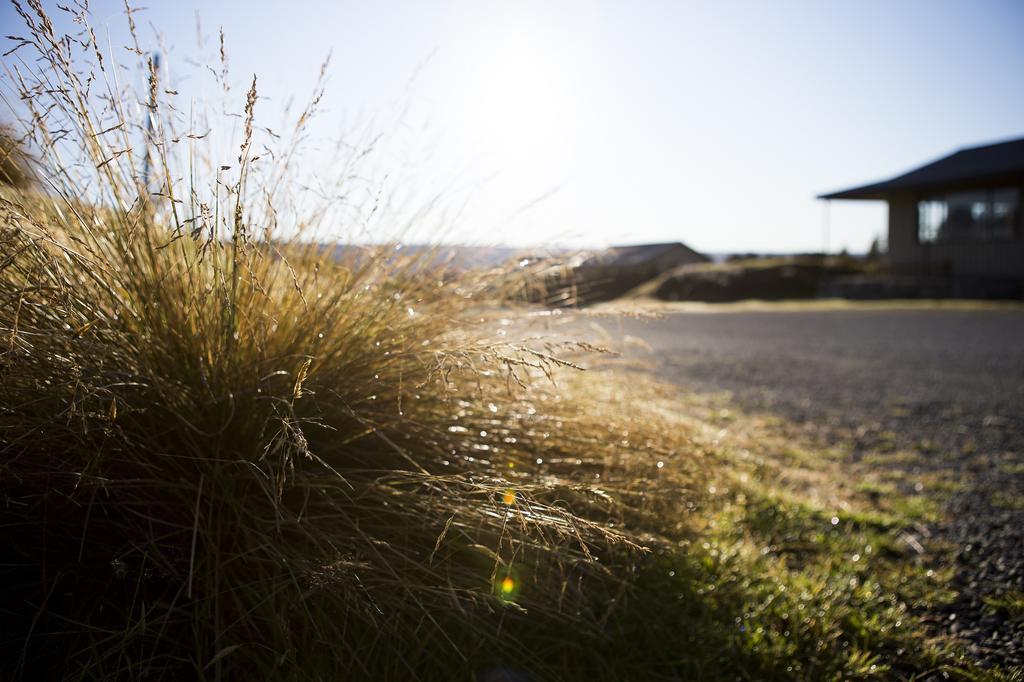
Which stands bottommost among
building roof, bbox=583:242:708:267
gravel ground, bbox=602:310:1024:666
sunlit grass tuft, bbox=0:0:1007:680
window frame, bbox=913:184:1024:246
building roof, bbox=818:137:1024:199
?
gravel ground, bbox=602:310:1024:666

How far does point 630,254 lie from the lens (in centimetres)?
342

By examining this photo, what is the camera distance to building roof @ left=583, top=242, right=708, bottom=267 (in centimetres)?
275

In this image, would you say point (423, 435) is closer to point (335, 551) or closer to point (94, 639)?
point (335, 551)

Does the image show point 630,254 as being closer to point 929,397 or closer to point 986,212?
point 929,397

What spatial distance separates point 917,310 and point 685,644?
1373 centimetres

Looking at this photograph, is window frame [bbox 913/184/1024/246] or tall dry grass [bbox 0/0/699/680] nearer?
tall dry grass [bbox 0/0/699/680]

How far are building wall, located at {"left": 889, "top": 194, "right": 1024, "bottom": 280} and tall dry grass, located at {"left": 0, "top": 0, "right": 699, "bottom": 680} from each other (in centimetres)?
1731

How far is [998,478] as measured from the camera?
3.08 meters

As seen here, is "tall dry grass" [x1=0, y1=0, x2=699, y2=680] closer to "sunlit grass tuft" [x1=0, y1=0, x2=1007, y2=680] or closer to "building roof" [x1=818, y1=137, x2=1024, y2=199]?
"sunlit grass tuft" [x1=0, y1=0, x2=1007, y2=680]

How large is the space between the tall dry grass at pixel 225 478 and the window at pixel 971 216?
18787 millimetres

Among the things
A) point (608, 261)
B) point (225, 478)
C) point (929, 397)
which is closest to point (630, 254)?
point (608, 261)

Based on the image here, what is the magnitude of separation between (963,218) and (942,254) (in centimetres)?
95

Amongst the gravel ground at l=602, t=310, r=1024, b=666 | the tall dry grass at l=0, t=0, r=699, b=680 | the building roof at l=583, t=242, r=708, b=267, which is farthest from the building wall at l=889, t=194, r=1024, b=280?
the tall dry grass at l=0, t=0, r=699, b=680

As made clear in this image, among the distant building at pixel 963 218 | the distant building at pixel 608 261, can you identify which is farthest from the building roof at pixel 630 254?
the distant building at pixel 963 218
